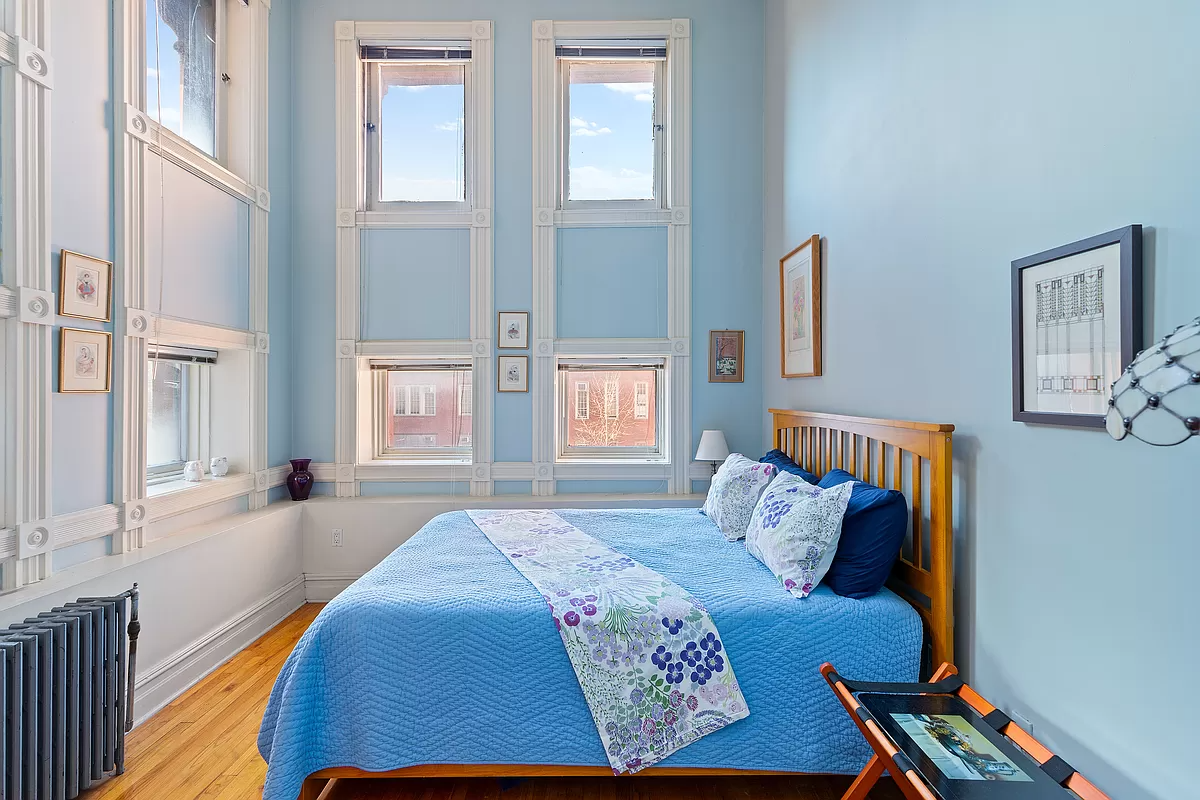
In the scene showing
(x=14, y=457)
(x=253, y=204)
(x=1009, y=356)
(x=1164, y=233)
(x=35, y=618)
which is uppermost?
(x=253, y=204)

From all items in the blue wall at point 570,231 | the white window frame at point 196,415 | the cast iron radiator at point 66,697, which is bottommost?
the cast iron radiator at point 66,697

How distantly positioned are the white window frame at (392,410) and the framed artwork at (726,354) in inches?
60.4

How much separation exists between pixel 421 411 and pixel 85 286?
2015 mm

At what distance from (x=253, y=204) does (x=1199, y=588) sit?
4.07 meters

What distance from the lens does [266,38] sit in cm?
354

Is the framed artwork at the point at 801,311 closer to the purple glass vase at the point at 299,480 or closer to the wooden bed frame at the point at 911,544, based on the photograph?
the wooden bed frame at the point at 911,544

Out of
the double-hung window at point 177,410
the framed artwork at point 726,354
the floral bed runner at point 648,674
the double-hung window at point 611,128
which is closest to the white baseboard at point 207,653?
the double-hung window at point 177,410

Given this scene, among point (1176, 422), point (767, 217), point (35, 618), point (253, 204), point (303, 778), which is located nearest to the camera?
point (1176, 422)

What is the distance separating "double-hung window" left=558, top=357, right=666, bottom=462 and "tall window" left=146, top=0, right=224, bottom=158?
236cm

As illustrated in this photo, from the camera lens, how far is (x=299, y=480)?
3.71m

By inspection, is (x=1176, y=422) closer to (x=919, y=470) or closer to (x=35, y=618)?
(x=919, y=470)

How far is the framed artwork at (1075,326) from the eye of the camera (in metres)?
1.27

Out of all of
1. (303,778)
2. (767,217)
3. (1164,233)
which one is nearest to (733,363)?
(767,217)

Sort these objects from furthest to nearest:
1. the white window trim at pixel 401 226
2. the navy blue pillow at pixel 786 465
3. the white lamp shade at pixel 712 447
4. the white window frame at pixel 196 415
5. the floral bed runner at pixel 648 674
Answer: the white window trim at pixel 401 226 < the white lamp shade at pixel 712 447 < the white window frame at pixel 196 415 < the navy blue pillow at pixel 786 465 < the floral bed runner at pixel 648 674
